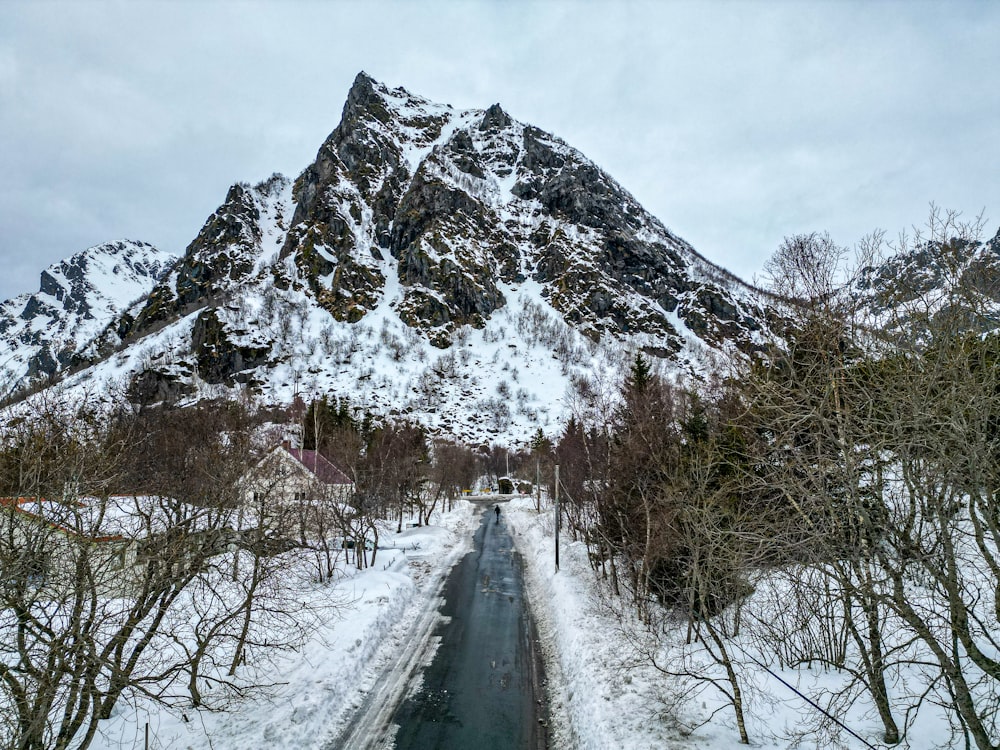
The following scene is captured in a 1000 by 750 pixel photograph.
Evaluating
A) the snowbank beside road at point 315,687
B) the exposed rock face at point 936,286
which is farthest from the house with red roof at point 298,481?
the exposed rock face at point 936,286

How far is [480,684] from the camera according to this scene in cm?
1426

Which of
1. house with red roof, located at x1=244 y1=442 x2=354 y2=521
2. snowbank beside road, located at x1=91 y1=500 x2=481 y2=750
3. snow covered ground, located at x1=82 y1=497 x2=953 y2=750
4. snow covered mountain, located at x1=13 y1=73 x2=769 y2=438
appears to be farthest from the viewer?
snow covered mountain, located at x1=13 y1=73 x2=769 y2=438

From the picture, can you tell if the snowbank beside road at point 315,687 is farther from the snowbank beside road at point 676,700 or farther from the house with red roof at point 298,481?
the snowbank beside road at point 676,700

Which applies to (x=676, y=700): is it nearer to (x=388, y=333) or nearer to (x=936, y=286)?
(x=936, y=286)

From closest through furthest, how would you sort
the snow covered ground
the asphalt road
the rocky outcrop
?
the snow covered ground < the asphalt road < the rocky outcrop

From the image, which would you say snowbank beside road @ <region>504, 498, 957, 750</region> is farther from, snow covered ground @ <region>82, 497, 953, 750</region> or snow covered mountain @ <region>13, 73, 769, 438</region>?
snow covered mountain @ <region>13, 73, 769, 438</region>

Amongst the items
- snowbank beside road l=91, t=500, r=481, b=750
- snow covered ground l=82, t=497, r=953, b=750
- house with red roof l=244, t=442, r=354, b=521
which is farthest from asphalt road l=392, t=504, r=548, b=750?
house with red roof l=244, t=442, r=354, b=521

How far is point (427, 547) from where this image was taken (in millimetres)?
34625

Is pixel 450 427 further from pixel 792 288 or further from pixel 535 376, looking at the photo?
pixel 792 288

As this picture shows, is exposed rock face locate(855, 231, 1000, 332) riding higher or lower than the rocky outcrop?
lower

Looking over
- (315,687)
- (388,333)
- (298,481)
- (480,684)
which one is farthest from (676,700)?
(388,333)

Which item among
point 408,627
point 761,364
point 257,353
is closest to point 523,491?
point 408,627

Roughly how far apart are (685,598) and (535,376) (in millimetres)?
137911

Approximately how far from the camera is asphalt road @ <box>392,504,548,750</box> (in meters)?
11.5
